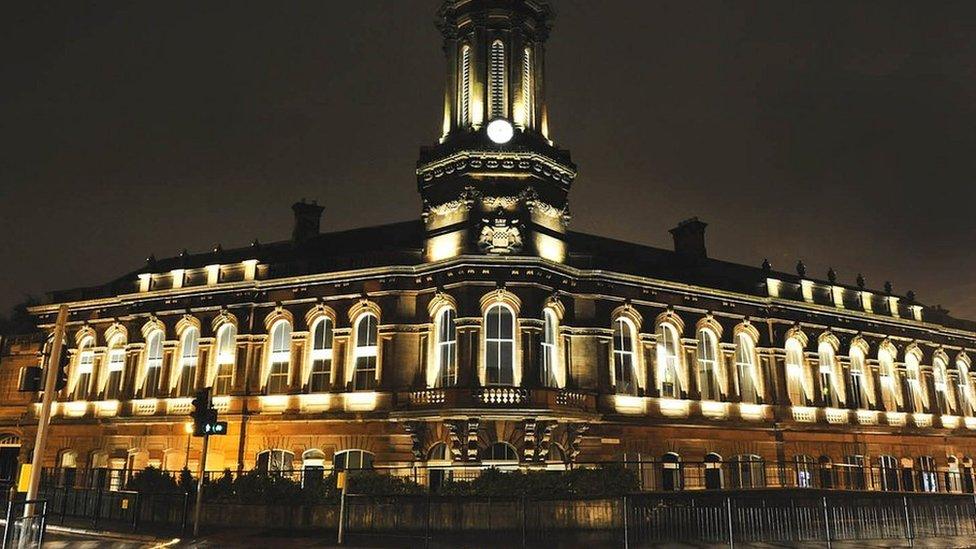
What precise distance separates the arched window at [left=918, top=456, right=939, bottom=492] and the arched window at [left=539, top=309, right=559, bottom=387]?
21385 mm

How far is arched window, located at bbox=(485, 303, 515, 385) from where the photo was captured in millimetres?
29906

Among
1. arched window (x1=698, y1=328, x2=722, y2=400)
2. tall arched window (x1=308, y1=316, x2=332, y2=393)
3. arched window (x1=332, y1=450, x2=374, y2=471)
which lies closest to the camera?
arched window (x1=332, y1=450, x2=374, y2=471)

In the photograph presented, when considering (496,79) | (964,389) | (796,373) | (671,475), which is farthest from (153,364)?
(964,389)

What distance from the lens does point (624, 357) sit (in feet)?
111

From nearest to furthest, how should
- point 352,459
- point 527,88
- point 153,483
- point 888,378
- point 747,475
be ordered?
point 153,483
point 352,459
point 527,88
point 747,475
point 888,378

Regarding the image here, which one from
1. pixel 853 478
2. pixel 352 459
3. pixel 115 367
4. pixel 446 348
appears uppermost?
pixel 115 367

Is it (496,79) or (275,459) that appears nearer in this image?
(275,459)

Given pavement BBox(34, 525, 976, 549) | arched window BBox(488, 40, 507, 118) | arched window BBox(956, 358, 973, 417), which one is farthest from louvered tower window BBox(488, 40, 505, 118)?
arched window BBox(956, 358, 973, 417)

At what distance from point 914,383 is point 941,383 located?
2.53m

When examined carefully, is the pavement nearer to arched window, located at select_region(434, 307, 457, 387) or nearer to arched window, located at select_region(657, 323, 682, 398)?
arched window, located at select_region(434, 307, 457, 387)

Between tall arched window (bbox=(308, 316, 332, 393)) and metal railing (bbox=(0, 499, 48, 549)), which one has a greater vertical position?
tall arched window (bbox=(308, 316, 332, 393))

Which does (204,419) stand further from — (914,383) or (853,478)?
(914,383)

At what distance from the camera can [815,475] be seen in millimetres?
36938

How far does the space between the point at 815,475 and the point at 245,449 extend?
1005 inches
